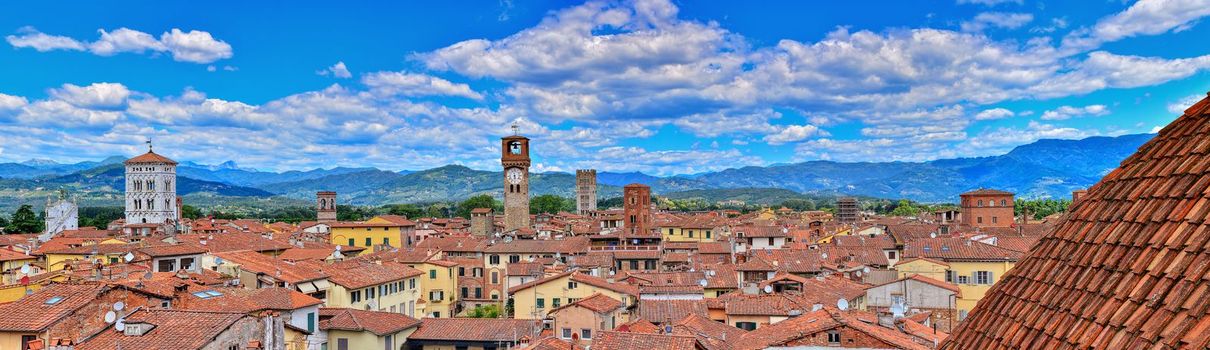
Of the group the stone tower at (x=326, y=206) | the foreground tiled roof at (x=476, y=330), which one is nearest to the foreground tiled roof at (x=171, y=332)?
the foreground tiled roof at (x=476, y=330)

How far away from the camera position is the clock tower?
10844 centimetres

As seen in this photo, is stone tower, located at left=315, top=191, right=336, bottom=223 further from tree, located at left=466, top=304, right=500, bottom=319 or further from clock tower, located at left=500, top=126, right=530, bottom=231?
tree, located at left=466, top=304, right=500, bottom=319

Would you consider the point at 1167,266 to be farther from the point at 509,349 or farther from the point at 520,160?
the point at 520,160

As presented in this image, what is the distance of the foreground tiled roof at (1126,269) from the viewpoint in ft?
13.5

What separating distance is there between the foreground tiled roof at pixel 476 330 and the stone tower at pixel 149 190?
120272mm

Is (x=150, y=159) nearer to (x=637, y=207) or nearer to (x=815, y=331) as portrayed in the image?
(x=637, y=207)

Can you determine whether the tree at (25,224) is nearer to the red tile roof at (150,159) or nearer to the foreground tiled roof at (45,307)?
the red tile roof at (150,159)

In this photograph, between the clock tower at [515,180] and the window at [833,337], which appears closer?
the window at [833,337]

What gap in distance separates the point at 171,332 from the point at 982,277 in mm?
39511

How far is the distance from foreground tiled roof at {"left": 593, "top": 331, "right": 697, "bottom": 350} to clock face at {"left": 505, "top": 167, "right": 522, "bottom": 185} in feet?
277

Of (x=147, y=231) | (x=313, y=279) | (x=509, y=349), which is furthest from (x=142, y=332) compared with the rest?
(x=147, y=231)

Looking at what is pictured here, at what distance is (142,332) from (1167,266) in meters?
23.1

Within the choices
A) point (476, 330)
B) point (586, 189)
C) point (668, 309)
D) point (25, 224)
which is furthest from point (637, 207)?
point (586, 189)

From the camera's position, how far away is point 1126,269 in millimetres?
4680
